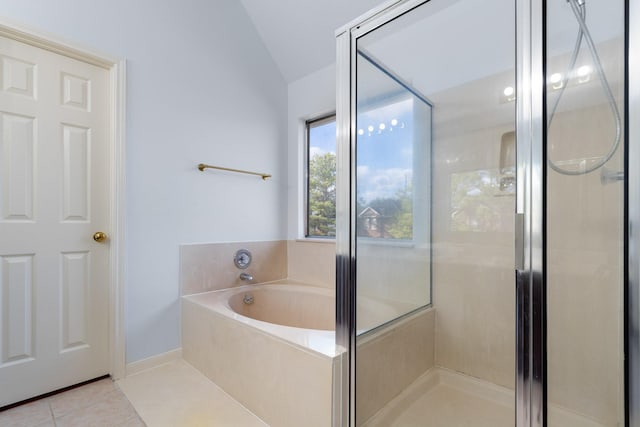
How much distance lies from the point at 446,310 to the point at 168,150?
2.18 meters

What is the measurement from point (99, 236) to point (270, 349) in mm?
1317

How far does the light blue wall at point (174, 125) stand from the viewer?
6.32ft

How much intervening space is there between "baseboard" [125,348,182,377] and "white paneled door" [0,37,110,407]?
0.15 m

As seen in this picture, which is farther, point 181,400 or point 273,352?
point 181,400

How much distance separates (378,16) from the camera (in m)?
1.30

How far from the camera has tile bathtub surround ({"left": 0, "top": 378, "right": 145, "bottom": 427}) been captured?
4.93 feet

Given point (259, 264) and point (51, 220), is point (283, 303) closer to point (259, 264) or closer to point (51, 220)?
point (259, 264)

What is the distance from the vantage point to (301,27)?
249 centimetres

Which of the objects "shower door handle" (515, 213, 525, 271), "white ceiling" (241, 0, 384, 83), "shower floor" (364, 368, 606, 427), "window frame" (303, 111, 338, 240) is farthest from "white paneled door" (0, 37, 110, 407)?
"shower door handle" (515, 213, 525, 271)

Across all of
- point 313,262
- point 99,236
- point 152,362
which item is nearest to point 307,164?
point 313,262

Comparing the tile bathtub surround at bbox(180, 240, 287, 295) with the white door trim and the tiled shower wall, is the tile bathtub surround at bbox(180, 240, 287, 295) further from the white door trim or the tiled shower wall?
the white door trim

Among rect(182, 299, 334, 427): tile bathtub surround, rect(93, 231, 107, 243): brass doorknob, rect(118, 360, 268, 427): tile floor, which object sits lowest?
rect(118, 360, 268, 427): tile floor

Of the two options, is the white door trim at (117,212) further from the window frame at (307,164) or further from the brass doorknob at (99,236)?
the window frame at (307,164)

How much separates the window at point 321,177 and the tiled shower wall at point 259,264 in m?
0.20
